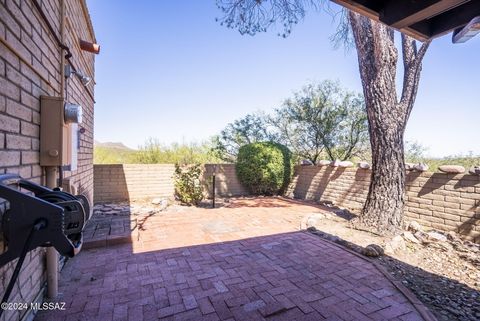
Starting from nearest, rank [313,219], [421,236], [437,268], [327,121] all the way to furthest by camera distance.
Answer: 1. [437,268]
2. [421,236]
3. [313,219]
4. [327,121]

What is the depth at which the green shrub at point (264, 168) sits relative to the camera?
8.34 m

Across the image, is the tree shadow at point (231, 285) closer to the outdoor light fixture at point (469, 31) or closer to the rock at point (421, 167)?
the outdoor light fixture at point (469, 31)

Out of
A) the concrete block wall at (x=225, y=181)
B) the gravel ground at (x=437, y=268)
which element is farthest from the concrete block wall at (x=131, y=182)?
the gravel ground at (x=437, y=268)

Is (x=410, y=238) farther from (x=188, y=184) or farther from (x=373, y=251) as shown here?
(x=188, y=184)

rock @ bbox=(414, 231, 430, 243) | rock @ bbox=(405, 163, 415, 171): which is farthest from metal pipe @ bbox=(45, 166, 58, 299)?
rock @ bbox=(405, 163, 415, 171)

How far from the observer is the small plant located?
6387mm

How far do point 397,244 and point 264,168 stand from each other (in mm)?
5034

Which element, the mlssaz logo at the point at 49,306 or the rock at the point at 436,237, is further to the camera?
the rock at the point at 436,237

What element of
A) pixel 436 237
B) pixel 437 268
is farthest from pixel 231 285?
pixel 436 237

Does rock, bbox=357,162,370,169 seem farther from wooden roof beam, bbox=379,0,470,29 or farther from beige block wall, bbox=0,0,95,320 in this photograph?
beige block wall, bbox=0,0,95,320

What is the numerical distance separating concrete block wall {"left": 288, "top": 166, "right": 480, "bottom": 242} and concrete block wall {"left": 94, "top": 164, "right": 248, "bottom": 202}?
4.18m

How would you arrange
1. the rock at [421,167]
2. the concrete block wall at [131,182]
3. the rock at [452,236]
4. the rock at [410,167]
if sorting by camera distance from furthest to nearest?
the concrete block wall at [131,182]
the rock at [410,167]
the rock at [421,167]
the rock at [452,236]

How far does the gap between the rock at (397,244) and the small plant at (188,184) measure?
4.47 m

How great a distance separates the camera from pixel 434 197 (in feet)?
15.4
